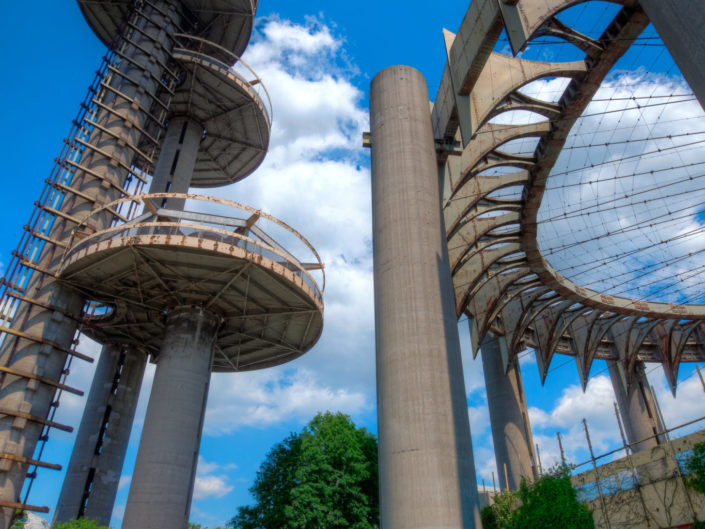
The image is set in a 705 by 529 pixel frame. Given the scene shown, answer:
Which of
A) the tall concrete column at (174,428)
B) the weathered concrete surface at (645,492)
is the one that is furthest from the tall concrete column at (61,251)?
the weathered concrete surface at (645,492)

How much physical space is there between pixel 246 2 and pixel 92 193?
22258 mm

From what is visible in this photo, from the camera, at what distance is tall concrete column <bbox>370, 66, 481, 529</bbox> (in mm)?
20719

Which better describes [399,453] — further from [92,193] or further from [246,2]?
[246,2]

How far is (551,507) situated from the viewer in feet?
72.0

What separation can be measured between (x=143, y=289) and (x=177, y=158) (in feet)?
49.2

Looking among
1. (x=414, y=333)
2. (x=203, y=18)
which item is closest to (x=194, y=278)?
(x=414, y=333)

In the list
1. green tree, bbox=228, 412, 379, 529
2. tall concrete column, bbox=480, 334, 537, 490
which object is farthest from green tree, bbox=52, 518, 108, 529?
tall concrete column, bbox=480, 334, 537, 490

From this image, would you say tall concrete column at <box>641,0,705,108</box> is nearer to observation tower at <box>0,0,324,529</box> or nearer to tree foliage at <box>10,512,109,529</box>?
observation tower at <box>0,0,324,529</box>

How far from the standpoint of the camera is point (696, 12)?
10820 mm

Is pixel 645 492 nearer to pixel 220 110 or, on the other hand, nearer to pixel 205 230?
pixel 205 230

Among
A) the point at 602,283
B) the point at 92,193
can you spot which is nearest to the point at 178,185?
the point at 92,193

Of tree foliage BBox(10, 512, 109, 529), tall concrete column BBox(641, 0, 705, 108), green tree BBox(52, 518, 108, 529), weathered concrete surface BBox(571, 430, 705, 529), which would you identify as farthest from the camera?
green tree BBox(52, 518, 108, 529)

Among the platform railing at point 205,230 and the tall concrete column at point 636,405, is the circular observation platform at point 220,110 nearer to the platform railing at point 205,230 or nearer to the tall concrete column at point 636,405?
the platform railing at point 205,230

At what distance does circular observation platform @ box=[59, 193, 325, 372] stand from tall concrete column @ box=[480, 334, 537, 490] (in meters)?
19.7
